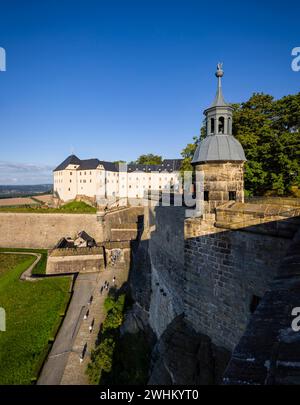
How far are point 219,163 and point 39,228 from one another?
115 feet

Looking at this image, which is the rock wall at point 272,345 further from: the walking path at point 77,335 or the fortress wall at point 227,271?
the walking path at point 77,335

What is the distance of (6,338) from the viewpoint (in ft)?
57.6

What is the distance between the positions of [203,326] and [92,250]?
20.2 m

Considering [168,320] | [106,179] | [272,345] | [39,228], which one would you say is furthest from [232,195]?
[106,179]

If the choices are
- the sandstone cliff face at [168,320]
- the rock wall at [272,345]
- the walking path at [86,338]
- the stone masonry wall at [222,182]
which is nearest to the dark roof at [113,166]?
the walking path at [86,338]

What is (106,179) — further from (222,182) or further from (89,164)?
(222,182)

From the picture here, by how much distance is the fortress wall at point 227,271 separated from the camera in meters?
6.23

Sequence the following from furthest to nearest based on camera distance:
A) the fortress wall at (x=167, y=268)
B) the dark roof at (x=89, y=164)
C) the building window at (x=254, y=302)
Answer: the dark roof at (x=89, y=164) < the fortress wall at (x=167, y=268) < the building window at (x=254, y=302)

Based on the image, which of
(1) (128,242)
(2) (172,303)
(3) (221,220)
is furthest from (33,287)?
(3) (221,220)

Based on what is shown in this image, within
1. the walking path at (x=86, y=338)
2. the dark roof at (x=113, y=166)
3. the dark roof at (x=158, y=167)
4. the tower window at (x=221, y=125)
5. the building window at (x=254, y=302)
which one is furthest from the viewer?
the dark roof at (x=158, y=167)

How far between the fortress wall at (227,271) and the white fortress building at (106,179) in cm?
4197

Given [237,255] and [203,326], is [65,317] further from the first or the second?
[237,255]

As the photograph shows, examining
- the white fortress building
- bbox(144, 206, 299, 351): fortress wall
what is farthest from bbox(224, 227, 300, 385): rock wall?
the white fortress building

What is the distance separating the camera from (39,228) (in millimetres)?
37500
